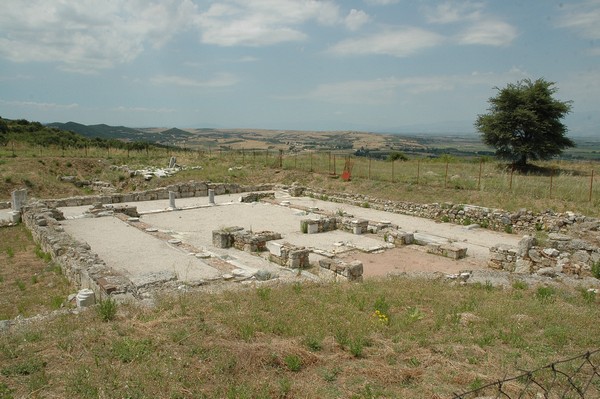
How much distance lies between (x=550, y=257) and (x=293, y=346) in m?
9.62

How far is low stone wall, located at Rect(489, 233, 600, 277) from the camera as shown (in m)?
11.2

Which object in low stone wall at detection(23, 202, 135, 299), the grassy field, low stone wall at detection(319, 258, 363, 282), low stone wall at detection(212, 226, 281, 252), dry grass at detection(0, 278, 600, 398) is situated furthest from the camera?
the grassy field

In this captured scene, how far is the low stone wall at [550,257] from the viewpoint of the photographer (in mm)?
11164

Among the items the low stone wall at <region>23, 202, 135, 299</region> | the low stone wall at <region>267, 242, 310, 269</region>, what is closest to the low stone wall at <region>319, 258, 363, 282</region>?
the low stone wall at <region>267, 242, 310, 269</region>

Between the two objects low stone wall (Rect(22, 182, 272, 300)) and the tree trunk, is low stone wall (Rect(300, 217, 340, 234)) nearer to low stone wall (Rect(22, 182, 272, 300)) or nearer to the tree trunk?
low stone wall (Rect(22, 182, 272, 300))

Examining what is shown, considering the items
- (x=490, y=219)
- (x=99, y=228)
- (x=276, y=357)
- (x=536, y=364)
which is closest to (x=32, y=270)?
(x=99, y=228)

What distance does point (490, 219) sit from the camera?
18.7 meters

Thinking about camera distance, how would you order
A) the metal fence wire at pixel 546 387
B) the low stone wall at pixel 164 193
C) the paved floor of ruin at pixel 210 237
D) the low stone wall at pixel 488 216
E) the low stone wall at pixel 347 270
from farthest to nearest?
1. the low stone wall at pixel 164 193
2. the low stone wall at pixel 488 216
3. the paved floor of ruin at pixel 210 237
4. the low stone wall at pixel 347 270
5. the metal fence wire at pixel 546 387

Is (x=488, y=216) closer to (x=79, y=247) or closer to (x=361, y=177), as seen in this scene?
(x=361, y=177)

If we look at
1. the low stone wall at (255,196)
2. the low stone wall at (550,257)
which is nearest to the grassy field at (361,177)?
the low stone wall at (255,196)

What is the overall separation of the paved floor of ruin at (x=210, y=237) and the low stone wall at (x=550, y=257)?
32.2 inches

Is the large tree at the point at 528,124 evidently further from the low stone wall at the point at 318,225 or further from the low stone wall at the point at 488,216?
the low stone wall at the point at 318,225

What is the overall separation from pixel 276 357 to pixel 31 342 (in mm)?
3615

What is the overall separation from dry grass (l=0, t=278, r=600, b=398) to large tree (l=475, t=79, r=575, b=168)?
24497 mm
